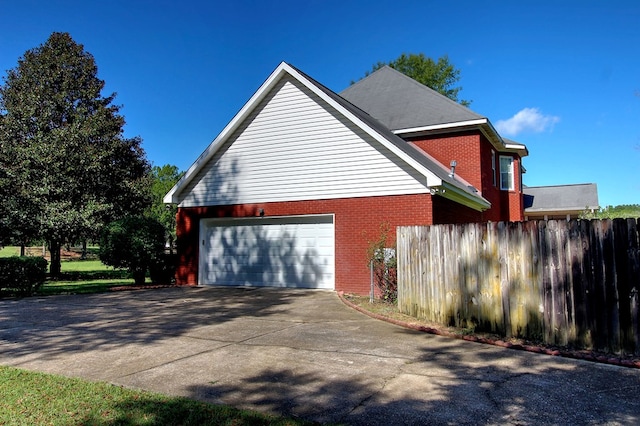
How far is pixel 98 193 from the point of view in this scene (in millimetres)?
22328

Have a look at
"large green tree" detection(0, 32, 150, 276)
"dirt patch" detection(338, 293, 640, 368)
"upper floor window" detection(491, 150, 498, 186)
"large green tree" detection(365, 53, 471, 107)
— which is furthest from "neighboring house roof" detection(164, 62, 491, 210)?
"large green tree" detection(365, 53, 471, 107)

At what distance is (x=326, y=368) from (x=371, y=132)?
840cm

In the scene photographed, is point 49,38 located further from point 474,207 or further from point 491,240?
point 491,240

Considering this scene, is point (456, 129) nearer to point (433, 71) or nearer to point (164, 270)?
point (164, 270)

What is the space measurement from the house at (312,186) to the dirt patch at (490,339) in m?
3.31

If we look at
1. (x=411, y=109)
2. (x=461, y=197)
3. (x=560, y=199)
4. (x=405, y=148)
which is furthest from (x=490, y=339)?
(x=560, y=199)

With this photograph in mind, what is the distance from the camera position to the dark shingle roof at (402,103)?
17016mm

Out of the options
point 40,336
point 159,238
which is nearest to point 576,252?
point 40,336

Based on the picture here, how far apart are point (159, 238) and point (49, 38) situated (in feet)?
53.3

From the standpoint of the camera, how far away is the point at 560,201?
2856 cm

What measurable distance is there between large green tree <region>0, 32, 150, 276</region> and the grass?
17.4m

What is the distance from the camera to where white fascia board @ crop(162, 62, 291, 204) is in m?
14.1

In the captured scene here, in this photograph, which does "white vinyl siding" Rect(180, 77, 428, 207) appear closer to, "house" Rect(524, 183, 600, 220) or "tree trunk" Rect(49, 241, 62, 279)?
"tree trunk" Rect(49, 241, 62, 279)

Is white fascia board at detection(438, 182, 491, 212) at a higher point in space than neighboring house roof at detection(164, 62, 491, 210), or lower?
lower
